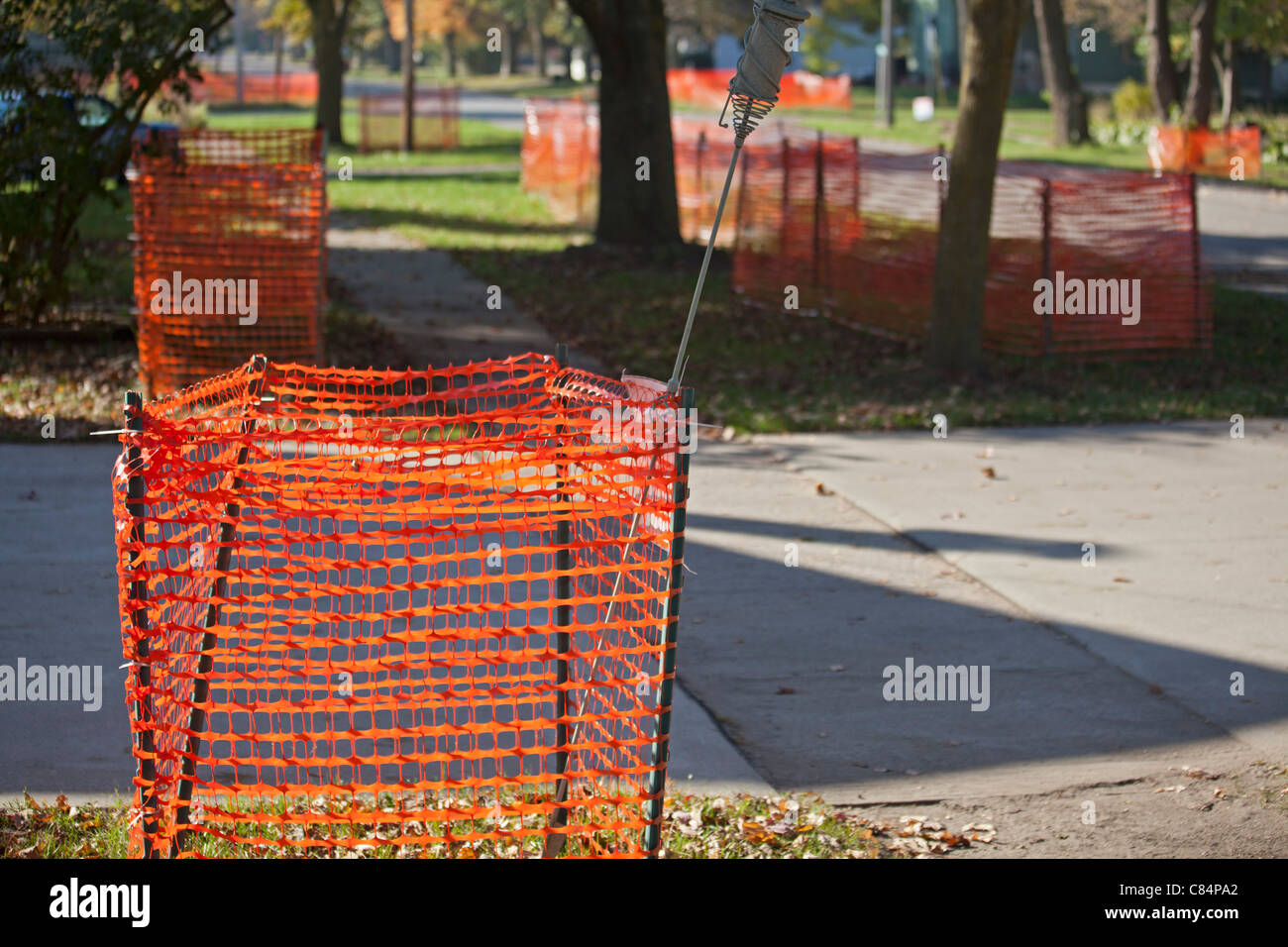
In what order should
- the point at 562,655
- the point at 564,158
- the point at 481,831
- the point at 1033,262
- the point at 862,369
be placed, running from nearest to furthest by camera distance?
the point at 562,655, the point at 481,831, the point at 862,369, the point at 1033,262, the point at 564,158

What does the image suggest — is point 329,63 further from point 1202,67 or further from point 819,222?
point 819,222

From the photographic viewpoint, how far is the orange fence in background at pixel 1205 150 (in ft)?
100

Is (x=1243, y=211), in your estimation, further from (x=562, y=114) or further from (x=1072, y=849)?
(x=1072, y=849)

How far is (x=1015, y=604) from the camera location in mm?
7066

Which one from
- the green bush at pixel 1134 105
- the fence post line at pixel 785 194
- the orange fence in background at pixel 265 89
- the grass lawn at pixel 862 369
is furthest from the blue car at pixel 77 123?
the orange fence in background at pixel 265 89

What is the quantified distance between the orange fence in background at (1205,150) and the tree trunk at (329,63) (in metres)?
18.9

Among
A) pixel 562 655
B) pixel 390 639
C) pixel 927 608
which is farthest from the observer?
pixel 927 608

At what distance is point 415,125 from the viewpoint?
39750 millimetres

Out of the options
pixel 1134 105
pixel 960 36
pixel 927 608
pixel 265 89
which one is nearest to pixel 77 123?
pixel 927 608

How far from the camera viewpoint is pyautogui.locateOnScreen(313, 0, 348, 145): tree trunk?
112 feet

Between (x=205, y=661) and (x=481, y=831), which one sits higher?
(x=205, y=661)

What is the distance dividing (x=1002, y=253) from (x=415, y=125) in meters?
29.0

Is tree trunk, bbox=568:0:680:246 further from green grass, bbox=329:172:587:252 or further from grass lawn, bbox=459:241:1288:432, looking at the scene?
grass lawn, bbox=459:241:1288:432

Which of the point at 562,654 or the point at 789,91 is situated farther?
the point at 789,91
